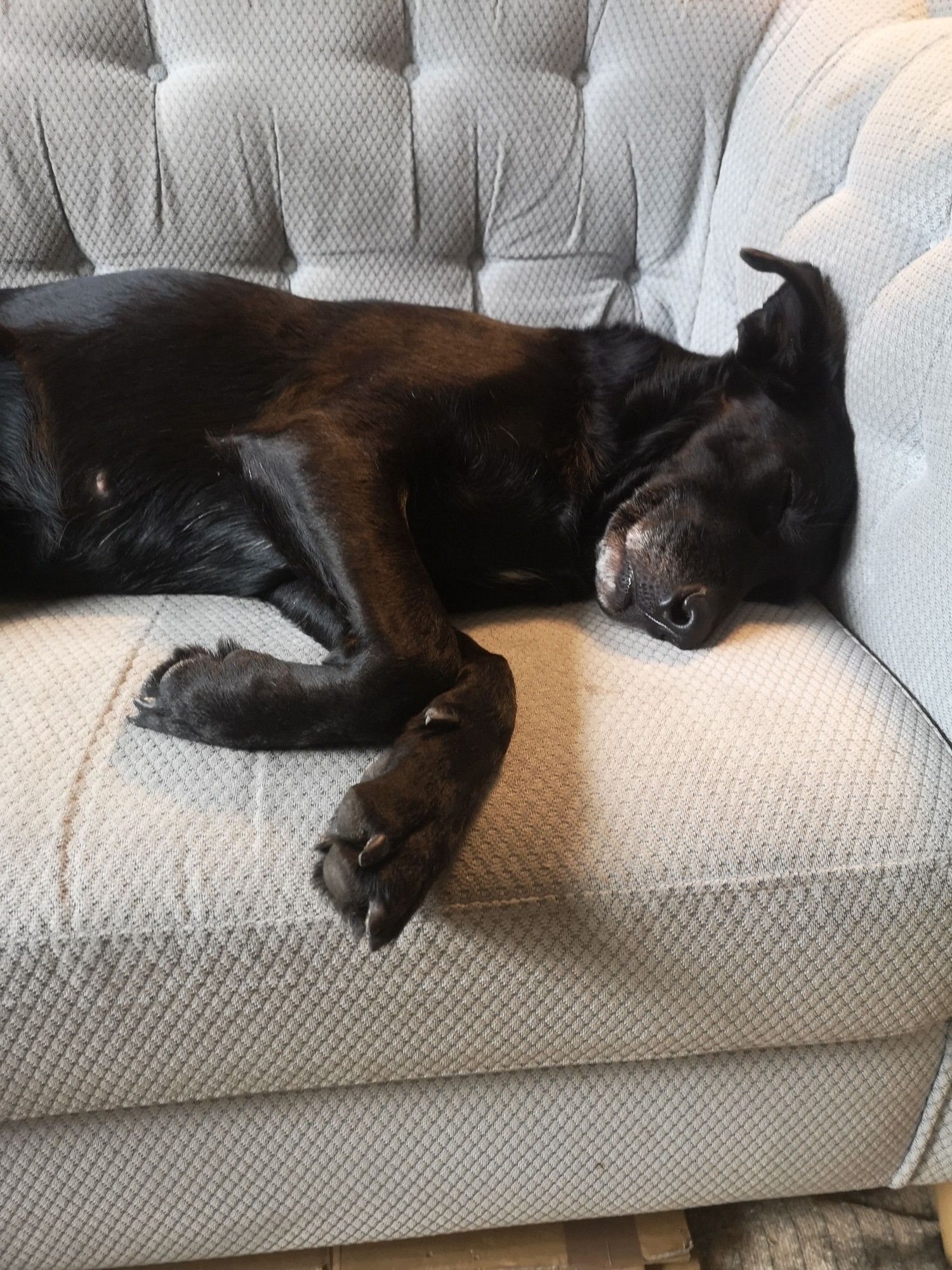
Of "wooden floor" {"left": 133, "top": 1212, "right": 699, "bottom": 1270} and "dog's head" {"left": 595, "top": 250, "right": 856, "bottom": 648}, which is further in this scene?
"dog's head" {"left": 595, "top": 250, "right": 856, "bottom": 648}

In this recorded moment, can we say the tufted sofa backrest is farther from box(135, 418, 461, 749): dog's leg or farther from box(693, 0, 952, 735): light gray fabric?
box(135, 418, 461, 749): dog's leg

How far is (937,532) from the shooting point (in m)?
1.14

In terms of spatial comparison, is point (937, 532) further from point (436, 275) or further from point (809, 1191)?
point (436, 275)

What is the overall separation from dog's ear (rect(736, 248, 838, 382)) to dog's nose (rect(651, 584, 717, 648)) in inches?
15.1

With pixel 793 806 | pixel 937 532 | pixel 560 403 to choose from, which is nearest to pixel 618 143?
pixel 560 403

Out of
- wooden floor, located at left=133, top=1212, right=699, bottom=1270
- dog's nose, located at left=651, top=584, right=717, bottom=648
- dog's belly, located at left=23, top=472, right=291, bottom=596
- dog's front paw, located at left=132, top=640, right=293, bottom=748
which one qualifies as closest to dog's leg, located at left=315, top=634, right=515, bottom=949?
dog's front paw, located at left=132, top=640, right=293, bottom=748

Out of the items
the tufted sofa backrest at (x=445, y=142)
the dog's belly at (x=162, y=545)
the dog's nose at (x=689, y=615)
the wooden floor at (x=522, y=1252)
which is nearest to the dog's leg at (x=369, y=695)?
the dog's belly at (x=162, y=545)

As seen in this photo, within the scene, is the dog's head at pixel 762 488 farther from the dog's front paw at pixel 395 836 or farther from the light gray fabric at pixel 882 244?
the dog's front paw at pixel 395 836

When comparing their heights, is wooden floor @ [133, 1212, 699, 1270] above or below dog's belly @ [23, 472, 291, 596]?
below

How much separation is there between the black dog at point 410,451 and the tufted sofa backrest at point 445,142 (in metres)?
0.31

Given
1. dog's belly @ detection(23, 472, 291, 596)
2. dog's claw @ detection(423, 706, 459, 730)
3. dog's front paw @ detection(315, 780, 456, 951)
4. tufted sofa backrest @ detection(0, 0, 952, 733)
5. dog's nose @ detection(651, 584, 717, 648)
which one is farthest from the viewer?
tufted sofa backrest @ detection(0, 0, 952, 733)

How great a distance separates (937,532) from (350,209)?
1.25 m

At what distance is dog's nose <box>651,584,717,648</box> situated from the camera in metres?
1.28

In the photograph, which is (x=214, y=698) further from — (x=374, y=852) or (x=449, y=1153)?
(x=449, y=1153)
